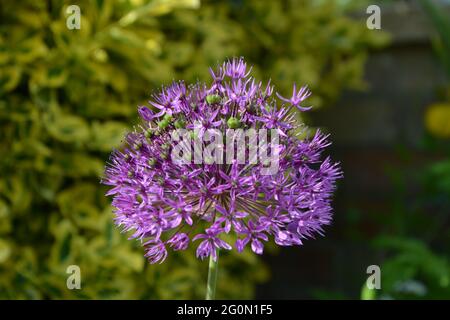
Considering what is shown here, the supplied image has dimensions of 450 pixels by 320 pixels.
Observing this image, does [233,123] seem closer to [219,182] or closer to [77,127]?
[219,182]

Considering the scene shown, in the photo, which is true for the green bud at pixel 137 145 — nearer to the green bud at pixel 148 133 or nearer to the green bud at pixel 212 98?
the green bud at pixel 148 133

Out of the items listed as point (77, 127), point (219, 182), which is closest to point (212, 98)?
point (219, 182)

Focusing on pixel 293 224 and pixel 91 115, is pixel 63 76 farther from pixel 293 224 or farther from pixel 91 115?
pixel 293 224

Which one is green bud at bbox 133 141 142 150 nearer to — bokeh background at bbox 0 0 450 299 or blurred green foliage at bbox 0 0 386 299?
bokeh background at bbox 0 0 450 299

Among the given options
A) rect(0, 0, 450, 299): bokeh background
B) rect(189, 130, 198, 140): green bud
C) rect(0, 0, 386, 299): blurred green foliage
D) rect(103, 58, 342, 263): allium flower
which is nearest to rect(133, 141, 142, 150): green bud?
rect(103, 58, 342, 263): allium flower

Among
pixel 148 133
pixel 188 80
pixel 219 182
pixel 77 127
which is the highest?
pixel 188 80

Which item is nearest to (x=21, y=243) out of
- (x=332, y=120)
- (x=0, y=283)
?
(x=0, y=283)
